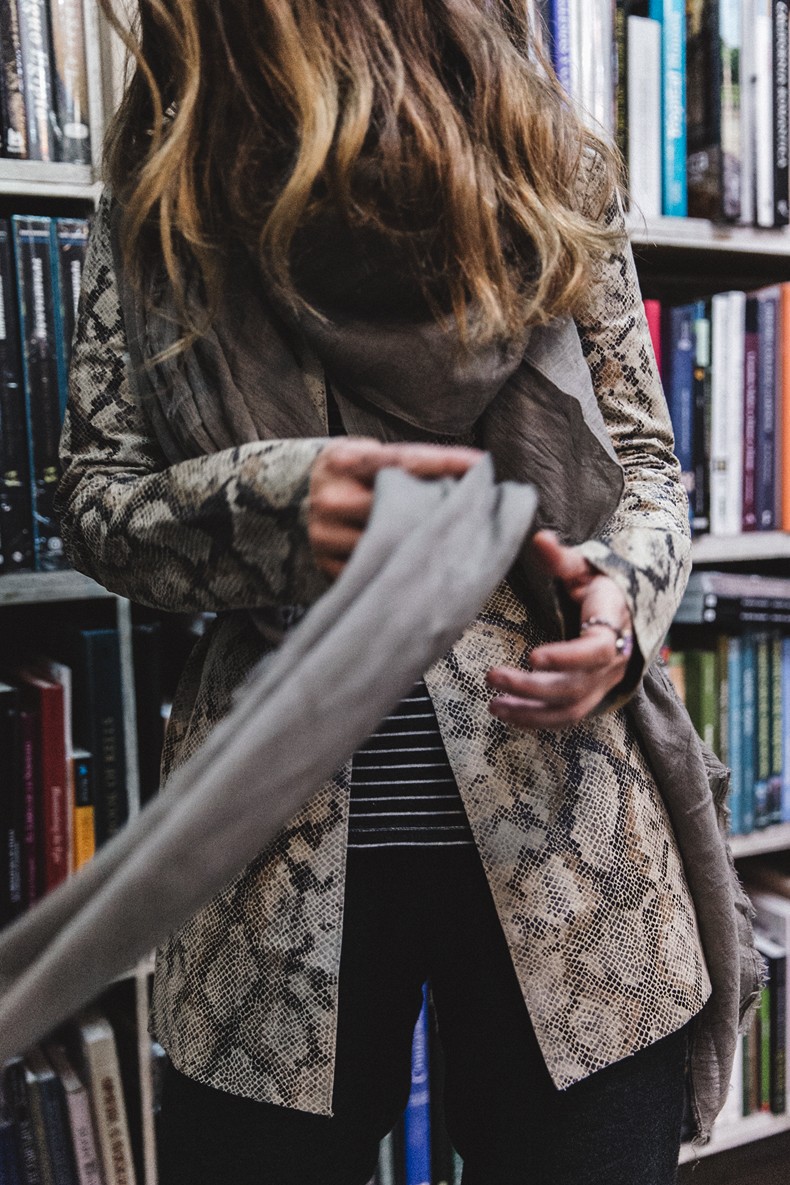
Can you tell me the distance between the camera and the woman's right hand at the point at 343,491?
39 centimetres

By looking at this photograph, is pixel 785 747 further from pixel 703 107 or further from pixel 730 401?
pixel 703 107

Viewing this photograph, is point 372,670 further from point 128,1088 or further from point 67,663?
point 128,1088

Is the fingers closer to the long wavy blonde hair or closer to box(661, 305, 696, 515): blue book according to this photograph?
the long wavy blonde hair

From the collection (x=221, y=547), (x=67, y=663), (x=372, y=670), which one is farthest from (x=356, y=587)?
(x=67, y=663)

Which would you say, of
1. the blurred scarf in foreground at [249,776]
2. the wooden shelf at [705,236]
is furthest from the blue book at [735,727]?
the blurred scarf in foreground at [249,776]

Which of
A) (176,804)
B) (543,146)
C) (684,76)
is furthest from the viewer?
(684,76)

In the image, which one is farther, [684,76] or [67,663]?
[684,76]

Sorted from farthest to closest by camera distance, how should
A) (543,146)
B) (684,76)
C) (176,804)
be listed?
1. (684,76)
2. (543,146)
3. (176,804)

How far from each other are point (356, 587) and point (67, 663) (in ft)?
2.52

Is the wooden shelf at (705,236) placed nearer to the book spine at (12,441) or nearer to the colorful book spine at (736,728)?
the colorful book spine at (736,728)

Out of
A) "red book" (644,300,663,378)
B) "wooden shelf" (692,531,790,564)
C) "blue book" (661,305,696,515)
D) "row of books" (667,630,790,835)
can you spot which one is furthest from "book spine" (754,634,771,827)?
"red book" (644,300,663,378)

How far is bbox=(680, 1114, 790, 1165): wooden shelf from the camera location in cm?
129

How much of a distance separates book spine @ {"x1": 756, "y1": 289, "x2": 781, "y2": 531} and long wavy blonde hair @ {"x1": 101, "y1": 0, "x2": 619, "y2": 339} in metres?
0.74

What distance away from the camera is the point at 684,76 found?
1.15m
